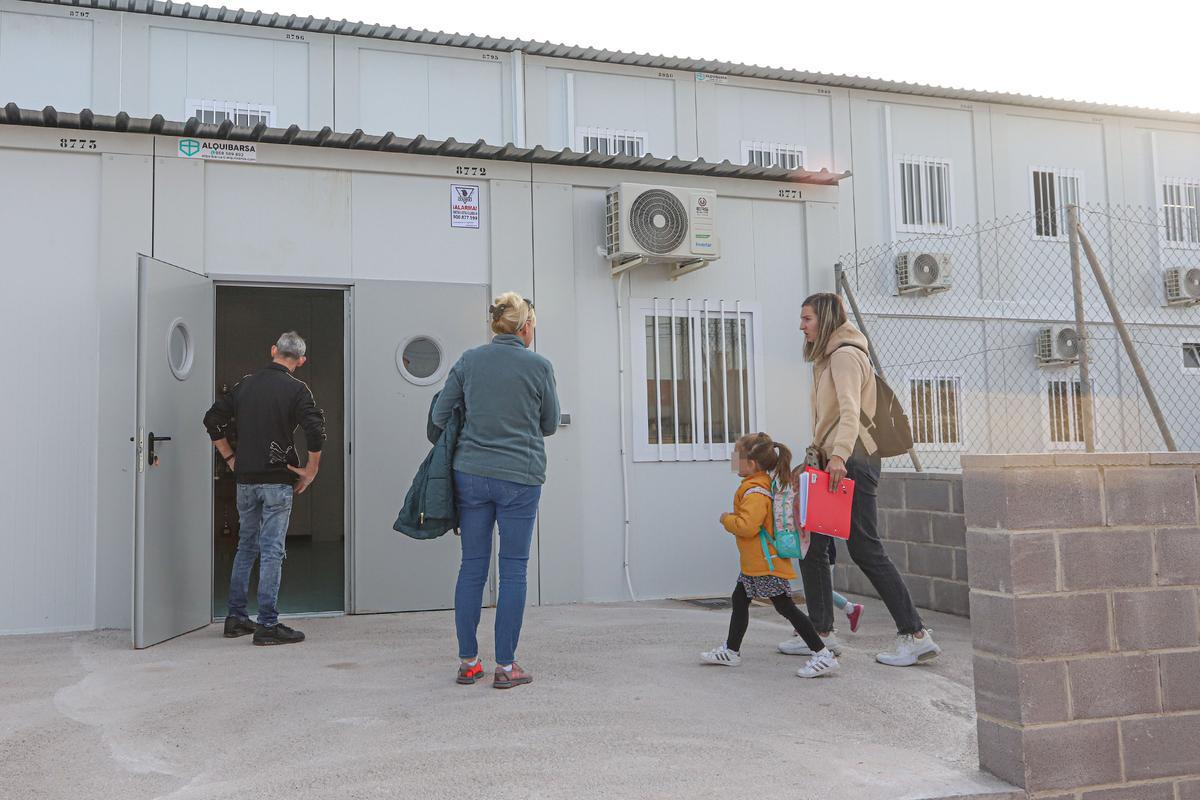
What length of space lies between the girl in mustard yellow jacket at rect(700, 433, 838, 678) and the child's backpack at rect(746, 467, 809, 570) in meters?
0.01

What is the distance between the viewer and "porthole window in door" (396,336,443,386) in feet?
21.2

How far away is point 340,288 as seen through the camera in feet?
21.3

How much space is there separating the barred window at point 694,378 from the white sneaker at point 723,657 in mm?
2366

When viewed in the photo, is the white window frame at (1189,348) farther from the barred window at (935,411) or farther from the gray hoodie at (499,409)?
the gray hoodie at (499,409)

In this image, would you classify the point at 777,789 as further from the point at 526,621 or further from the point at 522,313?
the point at 526,621

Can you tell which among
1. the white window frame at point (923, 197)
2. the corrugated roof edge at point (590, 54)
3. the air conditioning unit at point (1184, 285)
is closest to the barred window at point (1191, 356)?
the air conditioning unit at point (1184, 285)

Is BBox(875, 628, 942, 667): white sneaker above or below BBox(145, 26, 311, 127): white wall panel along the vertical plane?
below

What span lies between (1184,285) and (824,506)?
12.1m

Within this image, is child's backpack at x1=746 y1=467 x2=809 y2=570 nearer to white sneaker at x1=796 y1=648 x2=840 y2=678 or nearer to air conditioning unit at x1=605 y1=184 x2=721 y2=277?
white sneaker at x1=796 y1=648 x2=840 y2=678

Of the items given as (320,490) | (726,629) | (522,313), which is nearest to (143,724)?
(522,313)

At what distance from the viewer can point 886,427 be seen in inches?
195

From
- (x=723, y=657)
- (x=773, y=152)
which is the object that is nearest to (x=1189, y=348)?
(x=773, y=152)

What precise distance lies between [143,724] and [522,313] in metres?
2.21

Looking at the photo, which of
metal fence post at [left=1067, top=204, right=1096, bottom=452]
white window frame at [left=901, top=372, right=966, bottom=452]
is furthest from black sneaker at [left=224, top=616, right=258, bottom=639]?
white window frame at [left=901, top=372, right=966, bottom=452]
